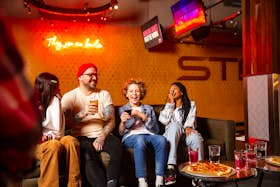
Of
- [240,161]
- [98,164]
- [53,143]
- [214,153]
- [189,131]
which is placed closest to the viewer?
[240,161]

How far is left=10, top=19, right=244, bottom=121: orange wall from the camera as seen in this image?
4.51 m

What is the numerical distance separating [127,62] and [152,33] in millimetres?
737

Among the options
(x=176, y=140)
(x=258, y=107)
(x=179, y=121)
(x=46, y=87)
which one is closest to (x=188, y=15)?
(x=258, y=107)

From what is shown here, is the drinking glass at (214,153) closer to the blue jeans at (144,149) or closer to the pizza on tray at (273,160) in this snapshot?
the pizza on tray at (273,160)

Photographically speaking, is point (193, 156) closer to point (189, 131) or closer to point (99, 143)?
point (189, 131)

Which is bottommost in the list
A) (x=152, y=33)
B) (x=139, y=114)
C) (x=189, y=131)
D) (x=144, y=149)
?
(x=144, y=149)

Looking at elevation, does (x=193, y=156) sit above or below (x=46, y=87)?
below

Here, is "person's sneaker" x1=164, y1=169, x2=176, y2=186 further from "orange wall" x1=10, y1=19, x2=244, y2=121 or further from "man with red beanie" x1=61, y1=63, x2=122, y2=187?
"orange wall" x1=10, y1=19, x2=244, y2=121

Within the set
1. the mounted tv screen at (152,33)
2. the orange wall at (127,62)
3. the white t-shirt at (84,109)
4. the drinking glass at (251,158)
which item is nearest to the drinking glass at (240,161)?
the drinking glass at (251,158)

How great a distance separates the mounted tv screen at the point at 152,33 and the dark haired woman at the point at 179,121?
1.40m

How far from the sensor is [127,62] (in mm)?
5145

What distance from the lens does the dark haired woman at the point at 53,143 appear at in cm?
235

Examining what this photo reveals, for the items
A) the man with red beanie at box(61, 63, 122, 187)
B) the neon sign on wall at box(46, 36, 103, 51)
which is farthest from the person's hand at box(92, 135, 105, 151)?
the neon sign on wall at box(46, 36, 103, 51)

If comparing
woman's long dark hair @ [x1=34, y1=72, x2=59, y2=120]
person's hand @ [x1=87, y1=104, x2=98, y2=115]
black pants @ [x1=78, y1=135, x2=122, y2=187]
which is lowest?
black pants @ [x1=78, y1=135, x2=122, y2=187]
